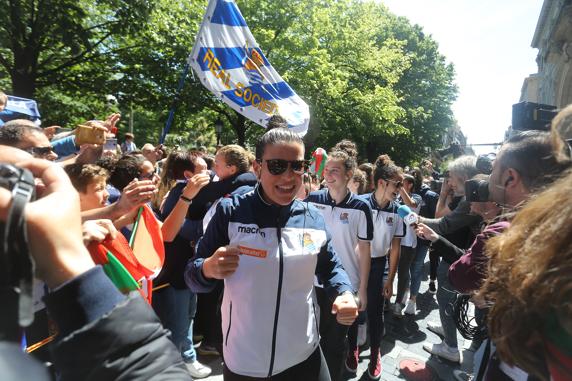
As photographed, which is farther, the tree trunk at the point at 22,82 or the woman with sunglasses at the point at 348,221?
the tree trunk at the point at 22,82

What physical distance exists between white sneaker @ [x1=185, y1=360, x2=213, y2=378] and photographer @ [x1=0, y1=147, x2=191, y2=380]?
3.18 m

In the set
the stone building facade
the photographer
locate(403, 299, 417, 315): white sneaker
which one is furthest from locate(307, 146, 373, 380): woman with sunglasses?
the stone building facade

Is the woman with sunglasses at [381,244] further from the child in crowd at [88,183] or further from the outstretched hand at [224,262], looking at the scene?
the child in crowd at [88,183]

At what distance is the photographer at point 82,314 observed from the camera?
71cm

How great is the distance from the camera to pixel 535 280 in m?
0.87

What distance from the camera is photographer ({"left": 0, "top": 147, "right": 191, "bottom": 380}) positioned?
2.34ft

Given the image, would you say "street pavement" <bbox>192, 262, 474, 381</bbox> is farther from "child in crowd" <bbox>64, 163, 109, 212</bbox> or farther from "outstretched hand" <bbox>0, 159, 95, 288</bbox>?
"outstretched hand" <bbox>0, 159, 95, 288</bbox>

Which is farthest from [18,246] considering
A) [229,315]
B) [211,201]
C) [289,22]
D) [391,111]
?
[391,111]

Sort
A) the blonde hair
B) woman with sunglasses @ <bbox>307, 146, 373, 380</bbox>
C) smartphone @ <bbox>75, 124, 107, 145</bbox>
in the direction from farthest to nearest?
woman with sunglasses @ <bbox>307, 146, 373, 380</bbox> → smartphone @ <bbox>75, 124, 107, 145</bbox> → the blonde hair

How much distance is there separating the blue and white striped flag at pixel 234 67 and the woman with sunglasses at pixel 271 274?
302 cm

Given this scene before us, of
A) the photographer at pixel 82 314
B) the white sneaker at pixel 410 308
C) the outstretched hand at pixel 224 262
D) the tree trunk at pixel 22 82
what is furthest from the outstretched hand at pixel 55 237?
the tree trunk at pixel 22 82

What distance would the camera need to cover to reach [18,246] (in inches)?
26.7

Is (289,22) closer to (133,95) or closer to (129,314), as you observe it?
(133,95)

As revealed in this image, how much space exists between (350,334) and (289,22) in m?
14.6
